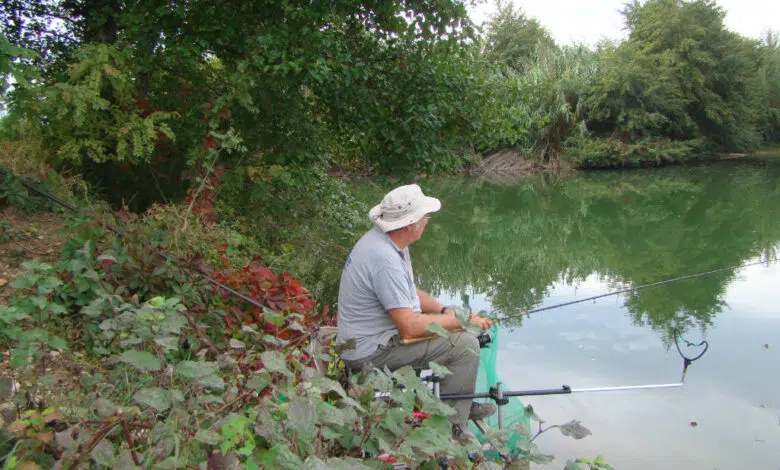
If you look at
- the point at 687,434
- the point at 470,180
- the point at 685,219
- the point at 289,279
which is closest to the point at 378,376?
the point at 289,279

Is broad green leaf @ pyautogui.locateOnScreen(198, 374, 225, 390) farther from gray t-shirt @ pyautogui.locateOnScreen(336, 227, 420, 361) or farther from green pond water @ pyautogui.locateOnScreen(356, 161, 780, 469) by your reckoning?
gray t-shirt @ pyautogui.locateOnScreen(336, 227, 420, 361)

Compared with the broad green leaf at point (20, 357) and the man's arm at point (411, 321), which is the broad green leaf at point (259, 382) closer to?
the broad green leaf at point (20, 357)

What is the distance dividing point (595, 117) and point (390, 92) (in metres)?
21.8

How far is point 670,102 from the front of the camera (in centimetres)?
2681

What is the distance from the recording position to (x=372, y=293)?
2947 mm

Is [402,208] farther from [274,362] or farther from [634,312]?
[634,312]

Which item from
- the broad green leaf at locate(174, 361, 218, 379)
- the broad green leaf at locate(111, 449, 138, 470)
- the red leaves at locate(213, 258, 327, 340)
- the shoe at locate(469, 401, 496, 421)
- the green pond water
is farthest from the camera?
the green pond water

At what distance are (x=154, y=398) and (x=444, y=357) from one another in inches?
70.5

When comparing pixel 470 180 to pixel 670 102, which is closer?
pixel 470 180

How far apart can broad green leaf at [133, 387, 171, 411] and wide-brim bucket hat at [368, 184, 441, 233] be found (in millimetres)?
1722

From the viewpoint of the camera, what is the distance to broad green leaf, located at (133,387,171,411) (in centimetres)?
129

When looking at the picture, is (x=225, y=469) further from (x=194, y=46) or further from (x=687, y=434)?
(x=194, y=46)

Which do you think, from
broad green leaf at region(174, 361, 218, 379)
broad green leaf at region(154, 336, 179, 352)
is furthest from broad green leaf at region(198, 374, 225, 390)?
broad green leaf at region(154, 336, 179, 352)

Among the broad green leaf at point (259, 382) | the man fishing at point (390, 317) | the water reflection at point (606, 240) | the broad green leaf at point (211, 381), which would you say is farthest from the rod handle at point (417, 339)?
the water reflection at point (606, 240)
